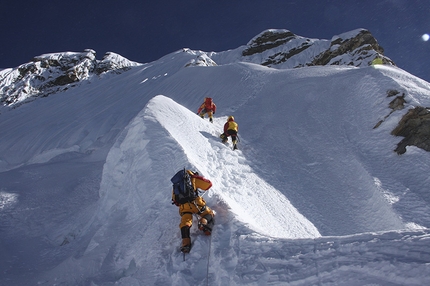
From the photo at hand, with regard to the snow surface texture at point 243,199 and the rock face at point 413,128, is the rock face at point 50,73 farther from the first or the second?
the rock face at point 413,128

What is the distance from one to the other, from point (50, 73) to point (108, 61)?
14.7 meters

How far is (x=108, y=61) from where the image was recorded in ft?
238

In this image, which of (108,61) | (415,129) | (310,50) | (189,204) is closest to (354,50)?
(310,50)

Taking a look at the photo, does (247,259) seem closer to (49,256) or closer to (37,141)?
(49,256)

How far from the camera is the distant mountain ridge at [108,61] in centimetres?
5514

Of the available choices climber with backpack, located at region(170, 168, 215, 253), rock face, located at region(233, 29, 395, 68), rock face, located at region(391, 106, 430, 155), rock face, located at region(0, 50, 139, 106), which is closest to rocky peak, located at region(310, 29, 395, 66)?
rock face, located at region(233, 29, 395, 68)

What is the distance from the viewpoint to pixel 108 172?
21.2ft

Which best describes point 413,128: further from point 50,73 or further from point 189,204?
point 50,73

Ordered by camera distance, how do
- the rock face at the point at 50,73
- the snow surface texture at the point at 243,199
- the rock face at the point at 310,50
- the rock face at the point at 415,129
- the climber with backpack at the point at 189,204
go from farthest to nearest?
the rock face at the point at 50,73, the rock face at the point at 310,50, the rock face at the point at 415,129, the climber with backpack at the point at 189,204, the snow surface texture at the point at 243,199

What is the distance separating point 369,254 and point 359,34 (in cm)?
4941

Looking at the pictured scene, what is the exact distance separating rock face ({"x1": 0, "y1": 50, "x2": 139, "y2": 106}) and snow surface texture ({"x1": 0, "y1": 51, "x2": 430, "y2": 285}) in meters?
53.1

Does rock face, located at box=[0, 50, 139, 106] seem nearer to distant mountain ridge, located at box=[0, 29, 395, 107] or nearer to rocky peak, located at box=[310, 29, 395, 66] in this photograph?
distant mountain ridge, located at box=[0, 29, 395, 107]

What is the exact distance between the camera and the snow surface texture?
10.1 ft

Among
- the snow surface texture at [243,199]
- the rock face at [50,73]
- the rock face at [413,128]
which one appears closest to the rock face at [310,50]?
the snow surface texture at [243,199]
